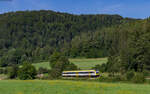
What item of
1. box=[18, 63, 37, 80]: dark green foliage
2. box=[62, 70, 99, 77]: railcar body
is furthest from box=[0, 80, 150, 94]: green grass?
box=[18, 63, 37, 80]: dark green foliage

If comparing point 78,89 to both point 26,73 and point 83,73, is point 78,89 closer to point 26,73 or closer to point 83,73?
point 83,73

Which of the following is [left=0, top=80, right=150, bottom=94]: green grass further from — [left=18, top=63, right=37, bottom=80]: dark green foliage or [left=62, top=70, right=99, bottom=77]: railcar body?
[left=18, top=63, right=37, bottom=80]: dark green foliage

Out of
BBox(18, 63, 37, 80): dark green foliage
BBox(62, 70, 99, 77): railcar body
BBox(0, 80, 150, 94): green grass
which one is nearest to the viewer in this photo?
BBox(0, 80, 150, 94): green grass

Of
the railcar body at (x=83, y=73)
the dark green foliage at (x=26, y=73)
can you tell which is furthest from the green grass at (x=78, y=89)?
the dark green foliage at (x=26, y=73)

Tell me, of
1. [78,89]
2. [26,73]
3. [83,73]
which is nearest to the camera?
[78,89]

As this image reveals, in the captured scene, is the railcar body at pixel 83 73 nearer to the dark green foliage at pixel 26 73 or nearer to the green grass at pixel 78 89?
the dark green foliage at pixel 26 73

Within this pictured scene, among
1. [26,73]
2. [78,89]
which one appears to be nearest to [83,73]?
[26,73]

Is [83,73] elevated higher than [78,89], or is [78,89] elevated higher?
[78,89]

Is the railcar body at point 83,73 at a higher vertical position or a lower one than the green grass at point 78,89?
lower

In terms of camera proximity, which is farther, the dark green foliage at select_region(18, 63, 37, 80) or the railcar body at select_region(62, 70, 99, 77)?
the dark green foliage at select_region(18, 63, 37, 80)

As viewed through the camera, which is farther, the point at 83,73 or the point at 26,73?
the point at 26,73

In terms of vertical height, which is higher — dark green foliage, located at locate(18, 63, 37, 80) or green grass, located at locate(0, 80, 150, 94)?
green grass, located at locate(0, 80, 150, 94)

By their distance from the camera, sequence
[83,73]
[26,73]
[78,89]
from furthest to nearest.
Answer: [26,73] < [83,73] < [78,89]

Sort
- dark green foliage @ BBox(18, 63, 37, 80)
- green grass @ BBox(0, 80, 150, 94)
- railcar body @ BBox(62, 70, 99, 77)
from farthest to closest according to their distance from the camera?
dark green foliage @ BBox(18, 63, 37, 80), railcar body @ BBox(62, 70, 99, 77), green grass @ BBox(0, 80, 150, 94)
